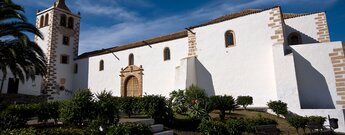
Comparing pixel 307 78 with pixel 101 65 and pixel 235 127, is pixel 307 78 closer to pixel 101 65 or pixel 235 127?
pixel 235 127

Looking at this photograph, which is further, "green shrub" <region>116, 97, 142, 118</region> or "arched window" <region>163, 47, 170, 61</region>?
"arched window" <region>163, 47, 170, 61</region>

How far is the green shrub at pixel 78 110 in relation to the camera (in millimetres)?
8180

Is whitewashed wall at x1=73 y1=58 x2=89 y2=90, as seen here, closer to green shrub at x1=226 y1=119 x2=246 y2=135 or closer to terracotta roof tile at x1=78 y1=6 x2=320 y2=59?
terracotta roof tile at x1=78 y1=6 x2=320 y2=59

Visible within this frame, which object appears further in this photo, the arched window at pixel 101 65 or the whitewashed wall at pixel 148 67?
the arched window at pixel 101 65

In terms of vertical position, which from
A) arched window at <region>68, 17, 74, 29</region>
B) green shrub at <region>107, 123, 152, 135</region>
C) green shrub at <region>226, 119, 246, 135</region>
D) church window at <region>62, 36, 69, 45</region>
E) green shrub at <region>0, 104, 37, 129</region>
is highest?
arched window at <region>68, 17, 74, 29</region>

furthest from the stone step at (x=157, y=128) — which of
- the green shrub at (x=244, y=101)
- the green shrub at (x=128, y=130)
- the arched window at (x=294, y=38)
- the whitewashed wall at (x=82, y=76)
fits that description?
the whitewashed wall at (x=82, y=76)

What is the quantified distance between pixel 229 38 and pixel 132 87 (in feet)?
30.3

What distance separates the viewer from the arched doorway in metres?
21.1

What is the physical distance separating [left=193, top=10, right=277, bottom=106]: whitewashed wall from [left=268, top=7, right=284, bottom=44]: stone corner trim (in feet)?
0.77

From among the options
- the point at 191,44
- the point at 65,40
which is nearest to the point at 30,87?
the point at 65,40

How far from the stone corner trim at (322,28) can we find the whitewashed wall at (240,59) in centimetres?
413

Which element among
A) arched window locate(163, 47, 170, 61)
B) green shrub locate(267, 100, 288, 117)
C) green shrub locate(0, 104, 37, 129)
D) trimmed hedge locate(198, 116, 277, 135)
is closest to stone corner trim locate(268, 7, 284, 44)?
green shrub locate(267, 100, 288, 117)

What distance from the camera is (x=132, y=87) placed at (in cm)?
2138

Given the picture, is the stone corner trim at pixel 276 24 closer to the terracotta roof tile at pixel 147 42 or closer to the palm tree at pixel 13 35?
the terracotta roof tile at pixel 147 42
